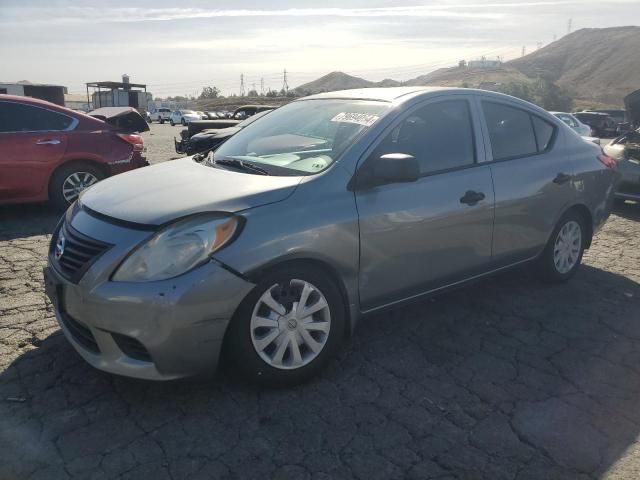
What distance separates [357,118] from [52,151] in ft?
15.8

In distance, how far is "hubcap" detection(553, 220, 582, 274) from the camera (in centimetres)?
486

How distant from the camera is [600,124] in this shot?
98.2 feet

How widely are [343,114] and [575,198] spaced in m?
2.30

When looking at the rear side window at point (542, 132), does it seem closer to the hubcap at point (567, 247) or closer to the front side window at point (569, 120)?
the hubcap at point (567, 247)

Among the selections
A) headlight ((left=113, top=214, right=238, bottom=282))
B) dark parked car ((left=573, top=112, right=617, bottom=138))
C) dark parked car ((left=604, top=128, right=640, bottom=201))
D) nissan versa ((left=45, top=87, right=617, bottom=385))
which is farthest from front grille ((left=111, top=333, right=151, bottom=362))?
dark parked car ((left=573, top=112, right=617, bottom=138))

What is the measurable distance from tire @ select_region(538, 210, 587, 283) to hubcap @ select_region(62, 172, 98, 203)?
5.55 metres

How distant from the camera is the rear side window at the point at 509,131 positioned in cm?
427

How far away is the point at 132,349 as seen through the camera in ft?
9.34

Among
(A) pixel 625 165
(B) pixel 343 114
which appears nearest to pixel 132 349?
(B) pixel 343 114

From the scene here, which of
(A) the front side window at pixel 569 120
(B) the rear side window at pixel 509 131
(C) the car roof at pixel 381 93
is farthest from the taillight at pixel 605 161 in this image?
(A) the front side window at pixel 569 120

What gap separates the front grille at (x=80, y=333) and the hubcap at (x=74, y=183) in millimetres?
4478

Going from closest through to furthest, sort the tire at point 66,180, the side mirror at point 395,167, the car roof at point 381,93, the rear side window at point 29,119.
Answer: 1. the side mirror at point 395,167
2. the car roof at point 381,93
3. the rear side window at point 29,119
4. the tire at point 66,180

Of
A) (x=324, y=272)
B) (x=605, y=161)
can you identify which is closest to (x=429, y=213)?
(x=324, y=272)

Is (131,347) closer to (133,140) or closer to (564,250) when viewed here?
(564,250)
